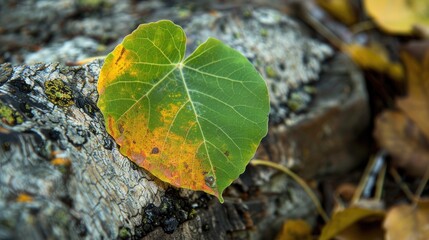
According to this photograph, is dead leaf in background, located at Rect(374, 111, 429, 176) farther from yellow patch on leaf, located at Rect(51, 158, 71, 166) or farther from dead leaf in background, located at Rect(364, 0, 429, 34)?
yellow patch on leaf, located at Rect(51, 158, 71, 166)

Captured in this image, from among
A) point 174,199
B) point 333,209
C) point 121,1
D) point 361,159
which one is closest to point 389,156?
point 361,159

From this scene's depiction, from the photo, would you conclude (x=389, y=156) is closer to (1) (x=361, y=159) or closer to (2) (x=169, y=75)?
(1) (x=361, y=159)

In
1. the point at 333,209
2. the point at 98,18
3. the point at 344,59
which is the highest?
the point at 98,18

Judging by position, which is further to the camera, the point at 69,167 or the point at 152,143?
the point at 152,143

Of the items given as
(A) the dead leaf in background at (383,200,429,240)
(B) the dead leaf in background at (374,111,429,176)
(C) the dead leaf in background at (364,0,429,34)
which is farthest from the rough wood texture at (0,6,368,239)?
(C) the dead leaf in background at (364,0,429,34)

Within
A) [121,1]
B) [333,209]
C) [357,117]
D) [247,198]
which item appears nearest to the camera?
[247,198]

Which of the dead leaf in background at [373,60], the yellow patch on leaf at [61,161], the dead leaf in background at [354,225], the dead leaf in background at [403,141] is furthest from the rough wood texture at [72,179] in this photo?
the dead leaf in background at [373,60]

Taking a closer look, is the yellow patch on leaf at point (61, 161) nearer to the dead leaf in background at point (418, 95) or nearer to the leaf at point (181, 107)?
the leaf at point (181, 107)
